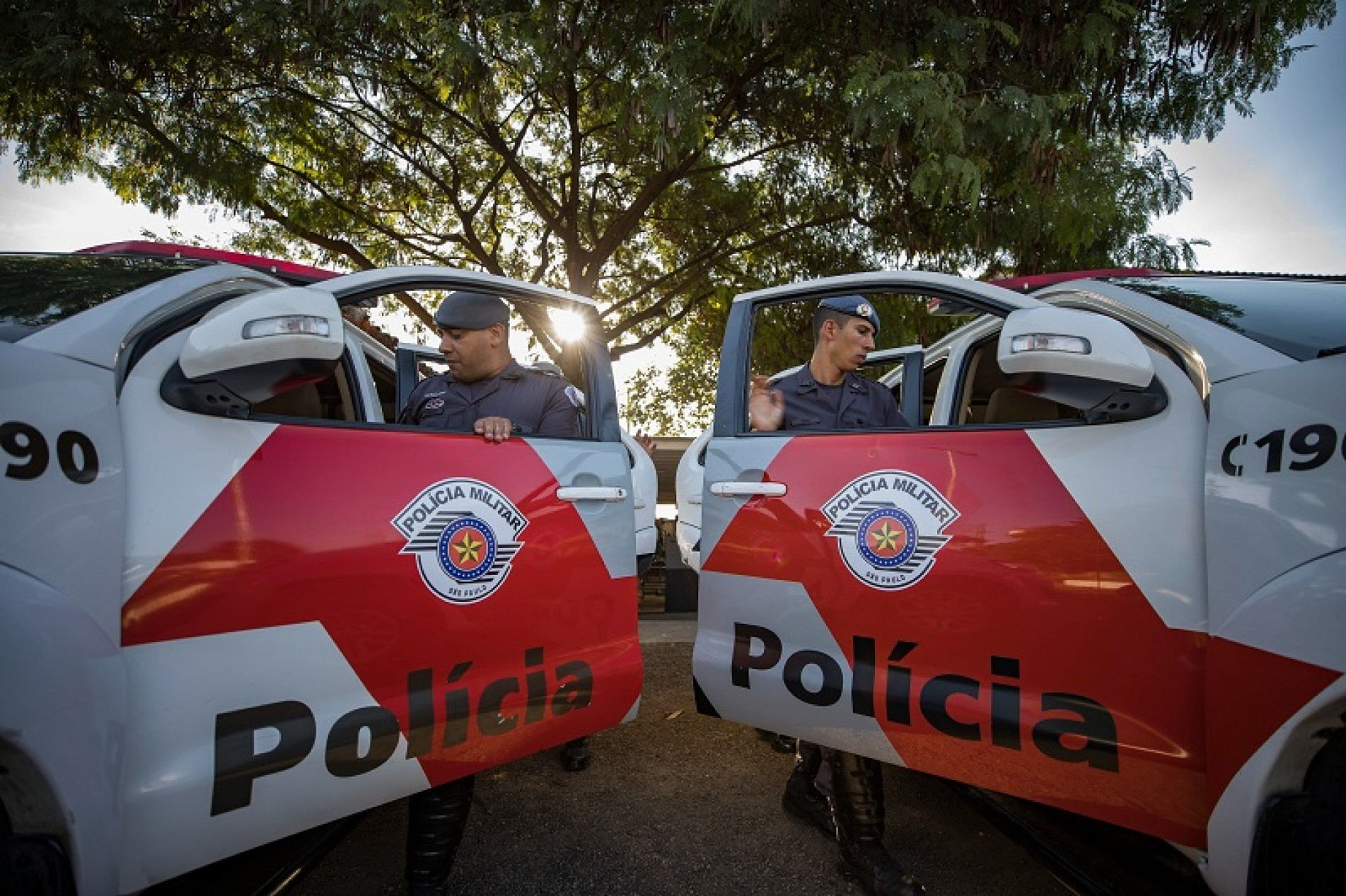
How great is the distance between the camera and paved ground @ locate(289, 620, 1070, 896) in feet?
8.00

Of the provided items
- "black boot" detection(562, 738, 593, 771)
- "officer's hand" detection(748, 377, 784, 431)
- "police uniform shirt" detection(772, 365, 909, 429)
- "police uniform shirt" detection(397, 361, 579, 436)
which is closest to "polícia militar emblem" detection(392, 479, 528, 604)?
"police uniform shirt" detection(397, 361, 579, 436)

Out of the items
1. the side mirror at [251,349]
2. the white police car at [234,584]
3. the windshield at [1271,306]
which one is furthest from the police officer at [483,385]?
the windshield at [1271,306]

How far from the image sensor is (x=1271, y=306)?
2086 mm

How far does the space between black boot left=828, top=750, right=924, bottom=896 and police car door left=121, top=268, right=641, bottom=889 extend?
0.67 m

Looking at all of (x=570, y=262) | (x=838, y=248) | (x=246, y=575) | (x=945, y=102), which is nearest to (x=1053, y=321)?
(x=246, y=575)

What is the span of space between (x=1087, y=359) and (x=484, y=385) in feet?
6.33

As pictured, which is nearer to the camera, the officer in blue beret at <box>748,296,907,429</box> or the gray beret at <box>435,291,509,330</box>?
the gray beret at <box>435,291,509,330</box>

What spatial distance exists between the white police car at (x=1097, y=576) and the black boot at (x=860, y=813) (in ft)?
0.55

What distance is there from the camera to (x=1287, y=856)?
1.52 meters

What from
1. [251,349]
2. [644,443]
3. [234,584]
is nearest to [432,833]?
[234,584]

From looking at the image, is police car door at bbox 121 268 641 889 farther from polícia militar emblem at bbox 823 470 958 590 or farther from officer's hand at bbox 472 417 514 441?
polícia militar emblem at bbox 823 470 958 590

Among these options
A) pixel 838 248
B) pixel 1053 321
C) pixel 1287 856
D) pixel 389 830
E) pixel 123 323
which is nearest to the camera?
pixel 1287 856

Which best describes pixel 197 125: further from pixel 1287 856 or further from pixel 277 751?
pixel 1287 856

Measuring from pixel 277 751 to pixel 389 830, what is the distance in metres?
1.23
